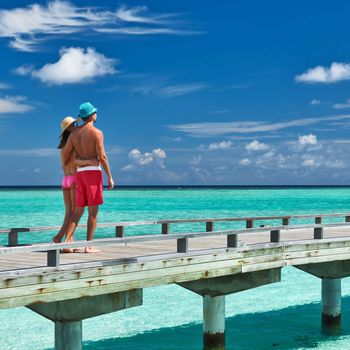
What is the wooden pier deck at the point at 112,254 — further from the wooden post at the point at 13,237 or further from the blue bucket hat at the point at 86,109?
the blue bucket hat at the point at 86,109

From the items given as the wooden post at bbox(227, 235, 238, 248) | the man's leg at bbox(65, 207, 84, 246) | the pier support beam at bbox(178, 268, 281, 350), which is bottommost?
the pier support beam at bbox(178, 268, 281, 350)

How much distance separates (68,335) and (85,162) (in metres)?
2.55

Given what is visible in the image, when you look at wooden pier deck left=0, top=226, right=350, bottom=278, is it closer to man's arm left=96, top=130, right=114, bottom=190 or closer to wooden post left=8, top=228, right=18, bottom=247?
wooden post left=8, top=228, right=18, bottom=247

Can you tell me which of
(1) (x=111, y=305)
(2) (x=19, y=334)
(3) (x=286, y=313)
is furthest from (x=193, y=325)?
(1) (x=111, y=305)

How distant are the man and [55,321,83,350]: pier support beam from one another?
4.27 ft

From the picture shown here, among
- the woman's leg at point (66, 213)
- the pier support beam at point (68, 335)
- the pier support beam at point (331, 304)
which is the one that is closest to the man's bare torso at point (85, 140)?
the woman's leg at point (66, 213)

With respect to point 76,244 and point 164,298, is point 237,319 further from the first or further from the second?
point 76,244

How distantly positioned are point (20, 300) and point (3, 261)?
151cm

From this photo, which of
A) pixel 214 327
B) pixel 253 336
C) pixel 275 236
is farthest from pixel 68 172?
pixel 253 336

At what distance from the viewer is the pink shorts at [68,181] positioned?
10.5 meters

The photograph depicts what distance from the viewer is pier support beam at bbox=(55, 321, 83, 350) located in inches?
404

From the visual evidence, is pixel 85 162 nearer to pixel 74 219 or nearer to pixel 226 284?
pixel 74 219

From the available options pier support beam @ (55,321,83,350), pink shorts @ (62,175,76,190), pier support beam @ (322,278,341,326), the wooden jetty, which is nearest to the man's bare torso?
pink shorts @ (62,175,76,190)

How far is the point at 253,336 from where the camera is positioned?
54.9 feet
